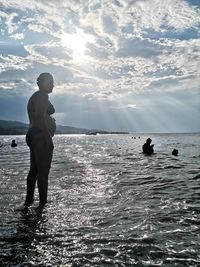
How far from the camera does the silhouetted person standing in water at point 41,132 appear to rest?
9148mm

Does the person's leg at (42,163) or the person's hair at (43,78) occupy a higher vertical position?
the person's hair at (43,78)

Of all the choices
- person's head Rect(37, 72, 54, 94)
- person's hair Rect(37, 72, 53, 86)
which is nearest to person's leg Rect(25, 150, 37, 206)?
person's head Rect(37, 72, 54, 94)

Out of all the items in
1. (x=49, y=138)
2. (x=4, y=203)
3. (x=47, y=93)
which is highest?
(x=47, y=93)

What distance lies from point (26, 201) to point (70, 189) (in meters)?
2.84

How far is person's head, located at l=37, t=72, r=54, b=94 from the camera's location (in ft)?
31.0

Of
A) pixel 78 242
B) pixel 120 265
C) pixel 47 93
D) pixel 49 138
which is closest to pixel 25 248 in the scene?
pixel 78 242

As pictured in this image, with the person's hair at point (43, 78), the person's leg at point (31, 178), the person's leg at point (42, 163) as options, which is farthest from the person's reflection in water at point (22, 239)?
the person's hair at point (43, 78)

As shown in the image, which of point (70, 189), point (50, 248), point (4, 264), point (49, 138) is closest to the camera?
point (4, 264)

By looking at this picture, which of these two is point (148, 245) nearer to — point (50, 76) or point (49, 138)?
point (49, 138)

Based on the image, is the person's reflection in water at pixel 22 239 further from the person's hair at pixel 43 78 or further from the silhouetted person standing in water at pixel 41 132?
the person's hair at pixel 43 78

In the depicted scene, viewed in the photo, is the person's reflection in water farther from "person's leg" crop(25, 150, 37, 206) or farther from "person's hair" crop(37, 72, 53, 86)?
"person's hair" crop(37, 72, 53, 86)

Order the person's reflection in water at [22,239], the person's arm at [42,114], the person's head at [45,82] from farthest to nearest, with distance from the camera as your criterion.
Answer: the person's head at [45,82] → the person's arm at [42,114] → the person's reflection in water at [22,239]

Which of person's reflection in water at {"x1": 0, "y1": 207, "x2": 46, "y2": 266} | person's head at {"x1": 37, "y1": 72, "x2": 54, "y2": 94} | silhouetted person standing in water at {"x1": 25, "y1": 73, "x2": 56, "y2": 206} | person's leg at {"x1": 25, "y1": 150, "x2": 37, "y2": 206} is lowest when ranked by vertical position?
person's reflection in water at {"x1": 0, "y1": 207, "x2": 46, "y2": 266}

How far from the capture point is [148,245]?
5918 mm
